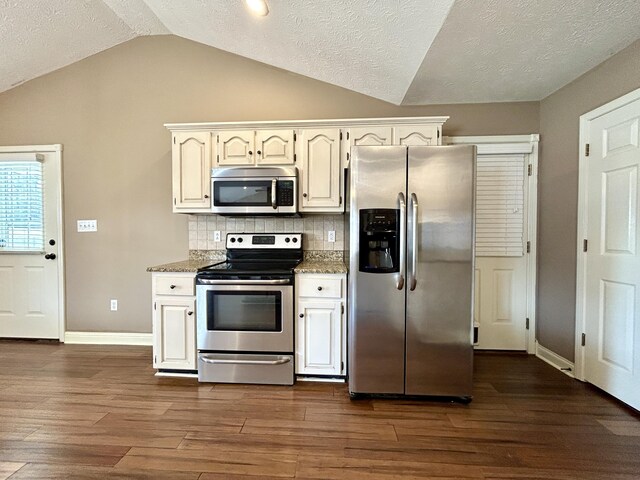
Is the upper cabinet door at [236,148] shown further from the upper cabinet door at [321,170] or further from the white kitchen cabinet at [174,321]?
the white kitchen cabinet at [174,321]

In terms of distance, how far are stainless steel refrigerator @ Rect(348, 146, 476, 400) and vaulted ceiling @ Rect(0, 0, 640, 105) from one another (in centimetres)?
74

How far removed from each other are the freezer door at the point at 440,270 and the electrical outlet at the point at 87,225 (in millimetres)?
3201

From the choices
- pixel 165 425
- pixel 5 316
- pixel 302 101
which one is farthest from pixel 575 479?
pixel 5 316

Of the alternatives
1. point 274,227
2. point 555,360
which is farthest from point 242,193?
point 555,360

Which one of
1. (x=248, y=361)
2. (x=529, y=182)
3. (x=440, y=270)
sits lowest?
(x=248, y=361)

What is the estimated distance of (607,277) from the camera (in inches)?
88.1

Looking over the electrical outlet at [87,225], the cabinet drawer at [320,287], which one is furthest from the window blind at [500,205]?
the electrical outlet at [87,225]

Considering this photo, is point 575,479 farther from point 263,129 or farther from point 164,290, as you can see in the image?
point 263,129

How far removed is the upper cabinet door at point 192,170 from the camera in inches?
110

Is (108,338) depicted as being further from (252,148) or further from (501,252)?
(501,252)

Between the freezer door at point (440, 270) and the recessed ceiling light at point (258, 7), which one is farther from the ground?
the recessed ceiling light at point (258, 7)

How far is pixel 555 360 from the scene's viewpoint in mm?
2748

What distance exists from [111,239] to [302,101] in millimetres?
2458

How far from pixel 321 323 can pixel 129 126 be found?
9.24 ft
